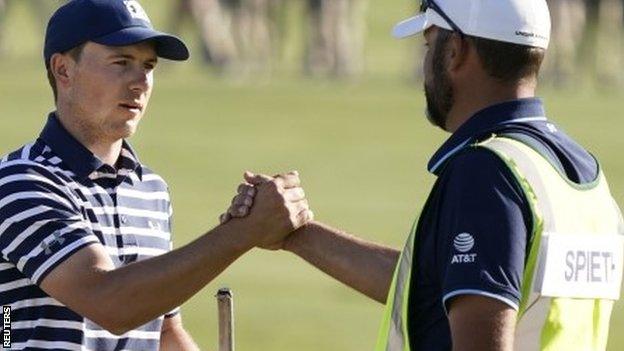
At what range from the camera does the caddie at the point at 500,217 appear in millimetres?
5125

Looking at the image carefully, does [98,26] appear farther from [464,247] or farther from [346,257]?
[464,247]

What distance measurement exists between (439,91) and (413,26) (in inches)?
9.7

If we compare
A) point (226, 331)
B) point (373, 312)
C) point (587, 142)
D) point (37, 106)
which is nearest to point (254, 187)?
point (226, 331)

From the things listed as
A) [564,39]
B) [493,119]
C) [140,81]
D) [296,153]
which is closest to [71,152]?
[140,81]

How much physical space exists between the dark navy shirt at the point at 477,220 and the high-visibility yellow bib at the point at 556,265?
3cm

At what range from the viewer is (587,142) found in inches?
1011

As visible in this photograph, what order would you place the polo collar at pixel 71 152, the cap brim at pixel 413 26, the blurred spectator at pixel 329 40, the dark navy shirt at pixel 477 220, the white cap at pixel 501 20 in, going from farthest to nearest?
the blurred spectator at pixel 329 40
the polo collar at pixel 71 152
the cap brim at pixel 413 26
the white cap at pixel 501 20
the dark navy shirt at pixel 477 220

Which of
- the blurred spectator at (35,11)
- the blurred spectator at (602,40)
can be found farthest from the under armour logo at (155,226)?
the blurred spectator at (35,11)

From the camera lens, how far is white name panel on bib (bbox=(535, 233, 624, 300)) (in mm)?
5246

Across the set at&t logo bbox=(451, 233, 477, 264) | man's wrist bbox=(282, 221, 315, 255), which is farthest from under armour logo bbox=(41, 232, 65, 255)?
at&t logo bbox=(451, 233, 477, 264)

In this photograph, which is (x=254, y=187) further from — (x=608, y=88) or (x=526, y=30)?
(x=608, y=88)

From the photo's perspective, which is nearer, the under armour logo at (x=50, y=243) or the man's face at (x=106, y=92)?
the under armour logo at (x=50, y=243)

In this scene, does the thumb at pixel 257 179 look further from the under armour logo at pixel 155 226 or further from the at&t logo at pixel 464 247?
the at&t logo at pixel 464 247

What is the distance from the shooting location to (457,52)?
18.1ft
